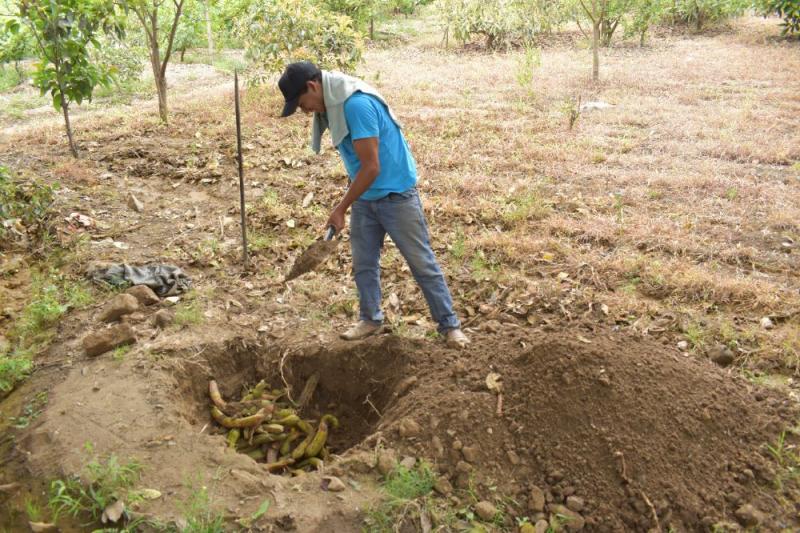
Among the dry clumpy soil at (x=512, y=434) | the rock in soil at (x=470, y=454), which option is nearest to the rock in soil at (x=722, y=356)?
the dry clumpy soil at (x=512, y=434)

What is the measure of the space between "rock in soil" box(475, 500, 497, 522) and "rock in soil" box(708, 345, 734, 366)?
1.65 m

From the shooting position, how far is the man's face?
2869 millimetres

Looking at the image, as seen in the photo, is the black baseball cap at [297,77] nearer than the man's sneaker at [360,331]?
Yes

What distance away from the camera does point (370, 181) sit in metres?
2.96

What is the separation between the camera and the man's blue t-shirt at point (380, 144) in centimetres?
285

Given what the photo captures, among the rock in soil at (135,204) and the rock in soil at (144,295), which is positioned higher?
the rock in soil at (135,204)

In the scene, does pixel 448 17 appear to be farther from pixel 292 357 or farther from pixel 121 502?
pixel 121 502

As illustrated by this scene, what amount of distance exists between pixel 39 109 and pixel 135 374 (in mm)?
8268

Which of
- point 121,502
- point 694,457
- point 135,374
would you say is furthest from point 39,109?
A: point 694,457

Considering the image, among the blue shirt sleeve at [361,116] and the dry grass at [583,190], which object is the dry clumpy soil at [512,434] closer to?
the dry grass at [583,190]

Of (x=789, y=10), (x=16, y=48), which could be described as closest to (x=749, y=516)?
(x=789, y=10)

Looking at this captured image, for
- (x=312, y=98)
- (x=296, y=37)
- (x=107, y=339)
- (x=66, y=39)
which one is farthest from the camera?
(x=296, y=37)

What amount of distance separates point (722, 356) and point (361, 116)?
230cm

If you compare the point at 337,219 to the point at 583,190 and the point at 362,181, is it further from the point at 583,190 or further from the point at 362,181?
the point at 583,190
